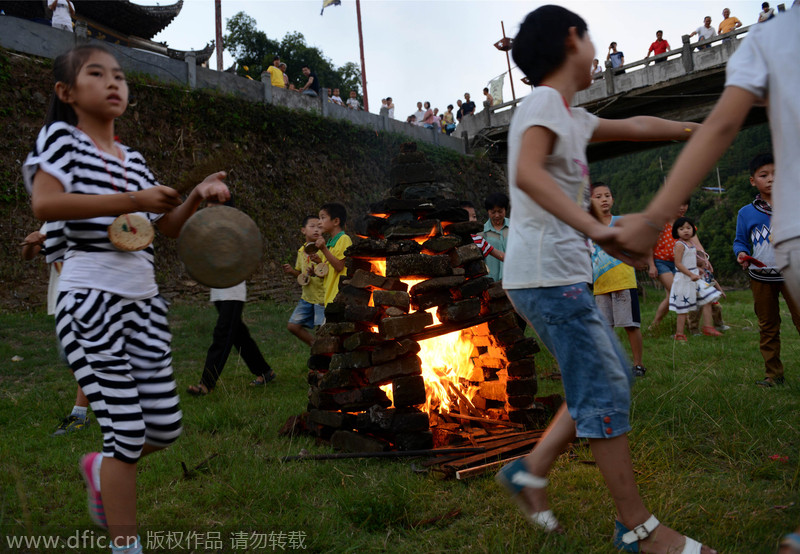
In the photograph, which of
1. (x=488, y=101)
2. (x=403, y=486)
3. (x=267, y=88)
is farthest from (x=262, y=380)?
(x=488, y=101)

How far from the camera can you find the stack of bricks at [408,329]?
3.66 meters

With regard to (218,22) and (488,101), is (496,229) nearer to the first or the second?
(218,22)

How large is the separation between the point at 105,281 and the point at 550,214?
165cm

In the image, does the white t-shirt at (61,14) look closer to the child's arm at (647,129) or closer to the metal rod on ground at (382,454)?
the metal rod on ground at (382,454)

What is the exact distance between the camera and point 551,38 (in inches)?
86.9

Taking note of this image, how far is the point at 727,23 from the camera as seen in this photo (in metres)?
16.5

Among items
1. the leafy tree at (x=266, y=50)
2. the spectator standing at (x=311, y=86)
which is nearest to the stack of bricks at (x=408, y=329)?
the spectator standing at (x=311, y=86)

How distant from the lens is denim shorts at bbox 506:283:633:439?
2.04 metres

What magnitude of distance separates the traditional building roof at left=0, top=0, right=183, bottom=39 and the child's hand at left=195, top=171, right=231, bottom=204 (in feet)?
56.1

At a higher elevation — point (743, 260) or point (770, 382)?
point (743, 260)

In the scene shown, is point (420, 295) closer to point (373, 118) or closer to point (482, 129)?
point (373, 118)

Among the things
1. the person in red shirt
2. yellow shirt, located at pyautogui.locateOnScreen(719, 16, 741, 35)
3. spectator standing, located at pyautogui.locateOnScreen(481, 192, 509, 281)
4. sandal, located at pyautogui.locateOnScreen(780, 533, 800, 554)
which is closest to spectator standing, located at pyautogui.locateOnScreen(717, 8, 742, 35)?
yellow shirt, located at pyautogui.locateOnScreen(719, 16, 741, 35)

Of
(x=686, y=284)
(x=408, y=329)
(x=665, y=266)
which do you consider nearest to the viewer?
(x=408, y=329)

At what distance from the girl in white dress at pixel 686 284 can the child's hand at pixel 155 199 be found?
7.65 m
